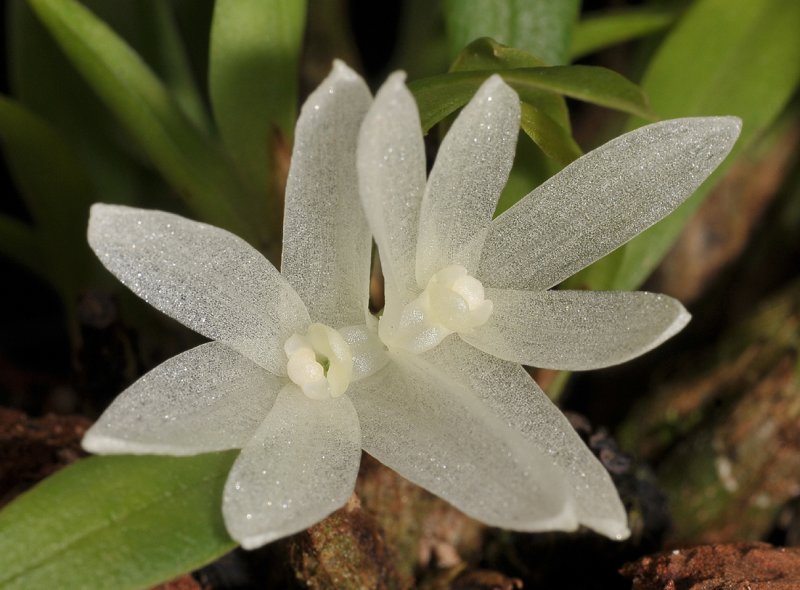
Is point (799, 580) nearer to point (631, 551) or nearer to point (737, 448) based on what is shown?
point (631, 551)

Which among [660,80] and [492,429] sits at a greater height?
[660,80]

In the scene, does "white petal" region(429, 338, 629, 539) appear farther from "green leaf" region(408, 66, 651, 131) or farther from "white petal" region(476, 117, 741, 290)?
"green leaf" region(408, 66, 651, 131)

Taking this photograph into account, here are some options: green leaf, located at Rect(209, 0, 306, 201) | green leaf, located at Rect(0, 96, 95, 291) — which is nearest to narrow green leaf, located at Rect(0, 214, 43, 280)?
green leaf, located at Rect(0, 96, 95, 291)

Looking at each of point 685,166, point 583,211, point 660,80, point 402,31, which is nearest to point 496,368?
point 583,211

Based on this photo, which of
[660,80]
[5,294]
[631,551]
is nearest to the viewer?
[631,551]

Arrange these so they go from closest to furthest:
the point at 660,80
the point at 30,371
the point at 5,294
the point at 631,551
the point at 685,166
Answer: the point at 685,166 < the point at 631,551 < the point at 660,80 < the point at 30,371 < the point at 5,294

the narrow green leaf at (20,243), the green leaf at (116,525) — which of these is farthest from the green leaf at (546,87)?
the narrow green leaf at (20,243)

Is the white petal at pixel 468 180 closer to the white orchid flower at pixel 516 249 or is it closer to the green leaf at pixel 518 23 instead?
the white orchid flower at pixel 516 249
